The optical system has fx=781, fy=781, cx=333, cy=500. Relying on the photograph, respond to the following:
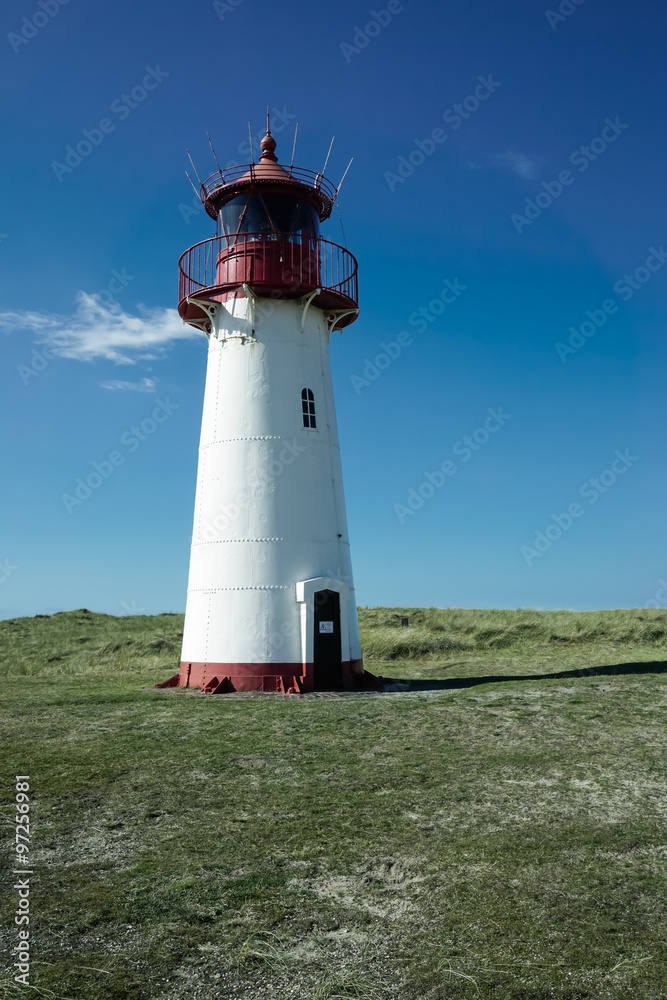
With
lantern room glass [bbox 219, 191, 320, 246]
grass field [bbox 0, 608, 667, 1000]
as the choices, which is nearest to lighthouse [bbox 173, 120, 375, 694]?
lantern room glass [bbox 219, 191, 320, 246]

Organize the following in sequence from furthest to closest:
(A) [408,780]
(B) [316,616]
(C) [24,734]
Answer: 1. (B) [316,616]
2. (C) [24,734]
3. (A) [408,780]

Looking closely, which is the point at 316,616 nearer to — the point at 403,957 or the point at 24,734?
the point at 24,734

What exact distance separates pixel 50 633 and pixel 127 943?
2897cm

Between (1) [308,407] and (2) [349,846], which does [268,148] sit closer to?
(1) [308,407]

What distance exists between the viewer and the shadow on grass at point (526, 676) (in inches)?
760

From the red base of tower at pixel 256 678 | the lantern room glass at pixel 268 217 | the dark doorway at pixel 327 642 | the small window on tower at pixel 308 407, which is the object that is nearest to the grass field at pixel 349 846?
the red base of tower at pixel 256 678

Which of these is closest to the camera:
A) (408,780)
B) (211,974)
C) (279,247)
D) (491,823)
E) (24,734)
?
(211,974)

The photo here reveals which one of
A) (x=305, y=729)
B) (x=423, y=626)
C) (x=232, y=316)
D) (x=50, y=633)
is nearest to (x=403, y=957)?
(x=305, y=729)

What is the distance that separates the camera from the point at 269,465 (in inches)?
751

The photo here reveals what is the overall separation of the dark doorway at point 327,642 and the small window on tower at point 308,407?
4304 millimetres

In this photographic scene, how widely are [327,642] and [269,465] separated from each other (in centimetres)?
450

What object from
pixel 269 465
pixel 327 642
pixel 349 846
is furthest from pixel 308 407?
pixel 349 846

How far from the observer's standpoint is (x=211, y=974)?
5020 millimetres

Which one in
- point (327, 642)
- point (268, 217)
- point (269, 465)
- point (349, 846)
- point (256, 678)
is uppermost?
point (268, 217)
